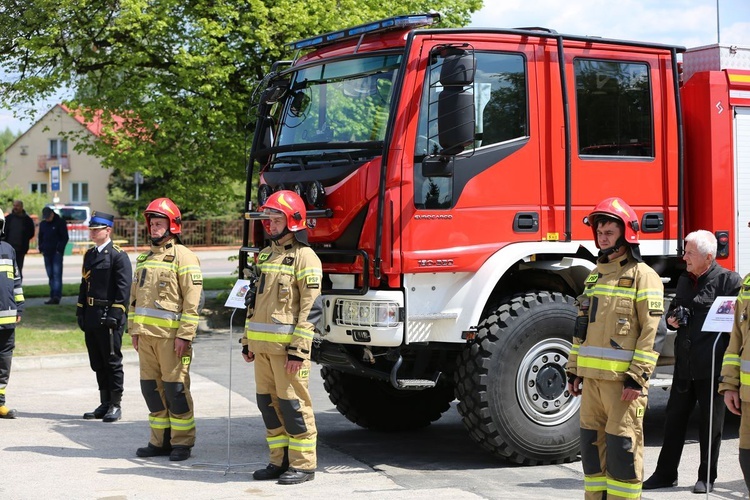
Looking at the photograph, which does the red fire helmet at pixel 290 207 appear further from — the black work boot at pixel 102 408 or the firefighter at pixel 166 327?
the black work boot at pixel 102 408

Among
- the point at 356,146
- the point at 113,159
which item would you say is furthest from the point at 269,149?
the point at 113,159

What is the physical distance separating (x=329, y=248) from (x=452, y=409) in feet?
12.2

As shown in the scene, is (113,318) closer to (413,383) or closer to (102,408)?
(102,408)

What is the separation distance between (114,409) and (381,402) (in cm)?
253

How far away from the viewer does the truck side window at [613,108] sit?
27.2ft

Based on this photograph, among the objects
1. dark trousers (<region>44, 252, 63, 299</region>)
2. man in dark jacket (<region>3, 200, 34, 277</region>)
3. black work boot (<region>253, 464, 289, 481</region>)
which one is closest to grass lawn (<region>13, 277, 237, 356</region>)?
dark trousers (<region>44, 252, 63, 299</region>)

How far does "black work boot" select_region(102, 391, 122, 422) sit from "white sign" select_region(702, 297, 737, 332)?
5.47 metres

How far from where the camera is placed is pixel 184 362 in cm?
816

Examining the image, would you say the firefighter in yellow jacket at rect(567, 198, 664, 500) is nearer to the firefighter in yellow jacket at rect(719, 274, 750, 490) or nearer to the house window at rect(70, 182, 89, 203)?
the firefighter in yellow jacket at rect(719, 274, 750, 490)

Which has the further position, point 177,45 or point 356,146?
point 177,45

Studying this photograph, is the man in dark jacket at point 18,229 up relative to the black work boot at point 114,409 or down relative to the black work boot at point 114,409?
up

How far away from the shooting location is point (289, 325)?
732 centimetres

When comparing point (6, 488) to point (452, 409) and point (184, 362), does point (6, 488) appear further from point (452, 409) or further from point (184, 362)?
point (452, 409)

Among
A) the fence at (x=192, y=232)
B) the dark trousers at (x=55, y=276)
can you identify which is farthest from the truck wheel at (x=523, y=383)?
the fence at (x=192, y=232)
